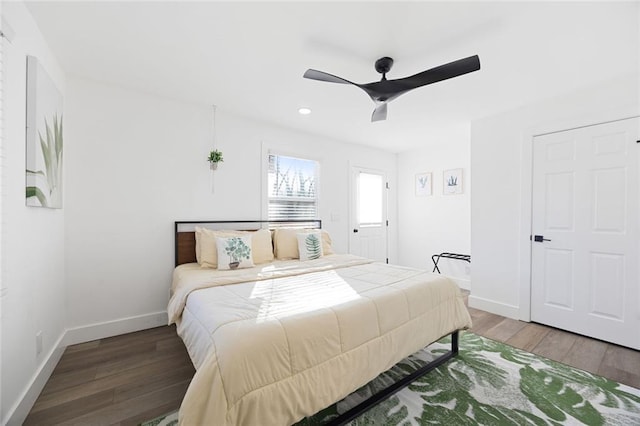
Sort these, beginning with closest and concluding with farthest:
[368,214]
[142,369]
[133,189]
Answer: [142,369] < [133,189] < [368,214]

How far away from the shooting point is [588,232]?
2.73 metres

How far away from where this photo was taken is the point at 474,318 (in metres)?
3.24

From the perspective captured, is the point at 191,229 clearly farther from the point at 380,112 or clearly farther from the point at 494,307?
the point at 494,307

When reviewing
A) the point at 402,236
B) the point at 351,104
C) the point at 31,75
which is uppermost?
the point at 351,104

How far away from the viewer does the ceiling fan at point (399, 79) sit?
1.77 metres

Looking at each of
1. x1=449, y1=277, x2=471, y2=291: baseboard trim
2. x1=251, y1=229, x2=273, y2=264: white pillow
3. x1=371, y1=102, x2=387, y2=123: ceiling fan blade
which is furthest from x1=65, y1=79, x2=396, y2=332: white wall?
x1=449, y1=277, x2=471, y2=291: baseboard trim

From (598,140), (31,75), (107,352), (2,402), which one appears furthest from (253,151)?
(598,140)

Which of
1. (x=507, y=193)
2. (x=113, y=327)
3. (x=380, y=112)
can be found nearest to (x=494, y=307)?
(x=507, y=193)

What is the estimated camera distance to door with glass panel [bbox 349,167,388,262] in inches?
189

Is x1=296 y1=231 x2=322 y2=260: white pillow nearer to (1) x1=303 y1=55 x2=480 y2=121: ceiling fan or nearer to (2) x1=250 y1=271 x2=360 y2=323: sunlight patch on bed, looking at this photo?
(2) x1=250 y1=271 x2=360 y2=323: sunlight patch on bed

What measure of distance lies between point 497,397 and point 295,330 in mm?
1497

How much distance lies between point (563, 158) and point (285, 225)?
10.8 ft

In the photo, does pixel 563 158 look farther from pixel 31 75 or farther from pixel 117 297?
pixel 117 297

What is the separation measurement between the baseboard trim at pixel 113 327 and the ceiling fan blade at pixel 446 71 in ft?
10.8
